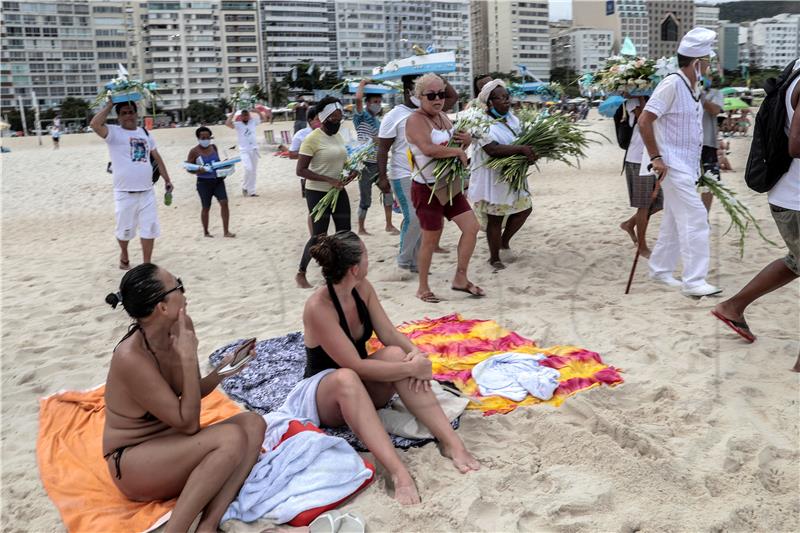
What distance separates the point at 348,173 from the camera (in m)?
6.71

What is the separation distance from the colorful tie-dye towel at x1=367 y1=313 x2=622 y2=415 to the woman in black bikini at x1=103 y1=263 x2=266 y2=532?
4.94 ft

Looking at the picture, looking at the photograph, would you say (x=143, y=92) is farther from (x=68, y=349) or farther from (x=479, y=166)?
(x=479, y=166)

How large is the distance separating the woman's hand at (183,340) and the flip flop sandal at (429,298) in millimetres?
3176

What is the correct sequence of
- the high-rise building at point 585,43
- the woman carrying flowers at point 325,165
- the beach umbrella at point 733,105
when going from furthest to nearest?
the high-rise building at point 585,43 < the beach umbrella at point 733,105 < the woman carrying flowers at point 325,165

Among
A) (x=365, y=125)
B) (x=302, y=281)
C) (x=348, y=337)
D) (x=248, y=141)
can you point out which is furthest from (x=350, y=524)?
(x=248, y=141)

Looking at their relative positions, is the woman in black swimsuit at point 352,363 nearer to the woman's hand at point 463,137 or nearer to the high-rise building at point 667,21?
the woman's hand at point 463,137

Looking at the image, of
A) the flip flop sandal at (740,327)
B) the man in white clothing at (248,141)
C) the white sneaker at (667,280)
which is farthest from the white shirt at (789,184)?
the man in white clothing at (248,141)

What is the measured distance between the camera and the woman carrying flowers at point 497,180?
239 inches

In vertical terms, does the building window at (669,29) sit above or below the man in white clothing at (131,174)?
above

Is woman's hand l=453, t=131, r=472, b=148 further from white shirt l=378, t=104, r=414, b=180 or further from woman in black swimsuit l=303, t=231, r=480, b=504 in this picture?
woman in black swimsuit l=303, t=231, r=480, b=504

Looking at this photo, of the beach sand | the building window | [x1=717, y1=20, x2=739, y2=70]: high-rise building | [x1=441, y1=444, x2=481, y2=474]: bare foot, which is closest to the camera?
the beach sand

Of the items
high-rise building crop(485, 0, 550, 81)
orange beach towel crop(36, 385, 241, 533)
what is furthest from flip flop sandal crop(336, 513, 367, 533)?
high-rise building crop(485, 0, 550, 81)

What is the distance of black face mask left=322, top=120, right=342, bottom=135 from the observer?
6438mm

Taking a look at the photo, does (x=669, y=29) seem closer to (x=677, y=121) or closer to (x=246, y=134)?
(x=246, y=134)
